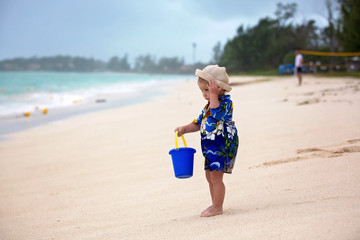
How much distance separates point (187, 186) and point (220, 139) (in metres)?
1.18

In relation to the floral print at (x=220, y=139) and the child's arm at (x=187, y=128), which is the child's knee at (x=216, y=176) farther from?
the child's arm at (x=187, y=128)

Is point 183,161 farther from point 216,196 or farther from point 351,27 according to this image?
point 351,27

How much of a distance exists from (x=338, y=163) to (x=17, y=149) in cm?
532

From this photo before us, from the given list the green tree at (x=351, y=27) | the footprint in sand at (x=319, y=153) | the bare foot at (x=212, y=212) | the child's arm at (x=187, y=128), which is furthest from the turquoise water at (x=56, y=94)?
the green tree at (x=351, y=27)

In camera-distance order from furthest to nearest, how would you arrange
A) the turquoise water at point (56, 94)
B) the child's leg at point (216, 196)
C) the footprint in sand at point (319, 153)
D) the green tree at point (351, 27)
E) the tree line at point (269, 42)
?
the tree line at point (269, 42), the green tree at point (351, 27), the turquoise water at point (56, 94), the footprint in sand at point (319, 153), the child's leg at point (216, 196)

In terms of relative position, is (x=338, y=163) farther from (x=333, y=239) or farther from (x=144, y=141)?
(x=144, y=141)

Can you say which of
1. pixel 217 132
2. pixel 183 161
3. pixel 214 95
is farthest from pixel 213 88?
pixel 183 161

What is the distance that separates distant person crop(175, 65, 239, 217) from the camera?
2.58 m

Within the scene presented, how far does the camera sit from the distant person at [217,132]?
2.58 meters

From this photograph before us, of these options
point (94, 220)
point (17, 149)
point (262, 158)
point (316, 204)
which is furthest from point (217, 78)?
point (17, 149)

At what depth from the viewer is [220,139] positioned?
2607 mm

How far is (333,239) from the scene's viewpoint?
71.7 inches

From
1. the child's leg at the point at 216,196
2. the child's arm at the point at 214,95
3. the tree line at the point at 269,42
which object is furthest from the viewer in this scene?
the tree line at the point at 269,42

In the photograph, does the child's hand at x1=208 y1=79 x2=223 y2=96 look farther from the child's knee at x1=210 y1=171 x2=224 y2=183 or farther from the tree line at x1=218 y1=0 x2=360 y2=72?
the tree line at x1=218 y1=0 x2=360 y2=72
